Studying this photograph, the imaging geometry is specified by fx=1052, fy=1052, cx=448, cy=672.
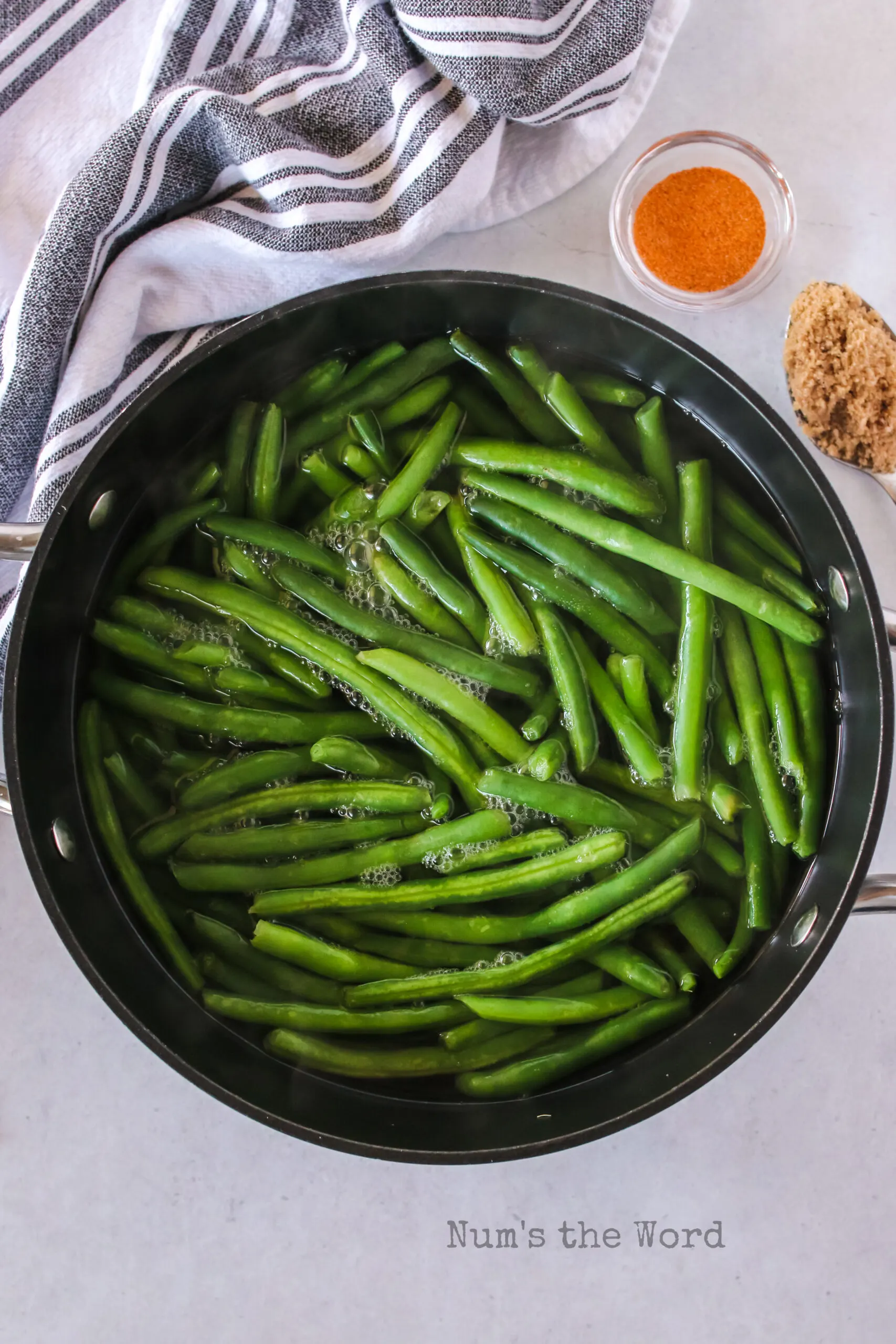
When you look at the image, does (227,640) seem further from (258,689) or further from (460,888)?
(460,888)

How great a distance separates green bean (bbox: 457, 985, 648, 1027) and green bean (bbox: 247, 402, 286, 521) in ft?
2.03

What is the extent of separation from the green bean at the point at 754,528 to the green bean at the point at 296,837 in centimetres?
54

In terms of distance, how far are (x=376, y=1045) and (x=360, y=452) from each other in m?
0.70

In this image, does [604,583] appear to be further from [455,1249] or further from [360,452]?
[455,1249]

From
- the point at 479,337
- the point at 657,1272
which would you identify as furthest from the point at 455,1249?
the point at 479,337

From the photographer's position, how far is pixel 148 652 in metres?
1.24

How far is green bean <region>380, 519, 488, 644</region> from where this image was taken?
1.24 metres

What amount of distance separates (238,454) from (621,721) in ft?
1.86

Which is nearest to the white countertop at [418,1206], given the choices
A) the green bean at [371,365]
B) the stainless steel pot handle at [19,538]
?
the stainless steel pot handle at [19,538]

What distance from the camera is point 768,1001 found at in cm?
116

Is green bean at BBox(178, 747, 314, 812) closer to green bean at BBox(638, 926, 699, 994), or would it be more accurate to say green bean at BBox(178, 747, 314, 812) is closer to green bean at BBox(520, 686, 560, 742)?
green bean at BBox(520, 686, 560, 742)

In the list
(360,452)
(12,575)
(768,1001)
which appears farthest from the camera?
(12,575)

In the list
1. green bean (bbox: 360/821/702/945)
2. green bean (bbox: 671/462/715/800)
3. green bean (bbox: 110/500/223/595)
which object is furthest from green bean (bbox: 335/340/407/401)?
green bean (bbox: 360/821/702/945)

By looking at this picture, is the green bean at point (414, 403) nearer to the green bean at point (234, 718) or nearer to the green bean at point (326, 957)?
the green bean at point (234, 718)
